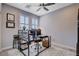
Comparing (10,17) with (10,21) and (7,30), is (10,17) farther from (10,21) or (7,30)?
(7,30)

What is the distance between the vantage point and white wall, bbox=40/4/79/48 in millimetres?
1787

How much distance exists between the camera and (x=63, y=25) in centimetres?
186

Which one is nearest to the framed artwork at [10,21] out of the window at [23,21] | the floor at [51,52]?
the window at [23,21]

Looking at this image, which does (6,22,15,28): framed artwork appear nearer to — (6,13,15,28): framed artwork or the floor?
(6,13,15,28): framed artwork

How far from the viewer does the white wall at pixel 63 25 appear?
179 centimetres

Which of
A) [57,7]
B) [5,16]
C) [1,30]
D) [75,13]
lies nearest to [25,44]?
[1,30]

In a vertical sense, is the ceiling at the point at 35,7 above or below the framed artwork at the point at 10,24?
above

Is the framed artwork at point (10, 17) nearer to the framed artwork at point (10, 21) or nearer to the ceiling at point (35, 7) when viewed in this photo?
the framed artwork at point (10, 21)

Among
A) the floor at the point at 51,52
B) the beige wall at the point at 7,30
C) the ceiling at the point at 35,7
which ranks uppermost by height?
the ceiling at the point at 35,7

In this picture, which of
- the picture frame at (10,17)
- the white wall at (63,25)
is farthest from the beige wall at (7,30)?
the white wall at (63,25)

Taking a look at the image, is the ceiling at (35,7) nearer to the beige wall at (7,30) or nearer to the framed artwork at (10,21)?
the beige wall at (7,30)

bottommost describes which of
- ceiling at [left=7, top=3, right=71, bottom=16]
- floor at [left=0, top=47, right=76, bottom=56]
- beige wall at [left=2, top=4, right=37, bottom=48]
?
floor at [left=0, top=47, right=76, bottom=56]

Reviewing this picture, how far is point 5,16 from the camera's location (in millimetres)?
1773

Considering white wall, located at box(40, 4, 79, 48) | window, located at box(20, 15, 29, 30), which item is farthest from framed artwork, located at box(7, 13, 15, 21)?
white wall, located at box(40, 4, 79, 48)
